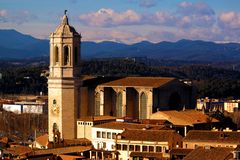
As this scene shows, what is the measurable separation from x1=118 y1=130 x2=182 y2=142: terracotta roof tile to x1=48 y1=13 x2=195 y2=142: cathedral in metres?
10.6

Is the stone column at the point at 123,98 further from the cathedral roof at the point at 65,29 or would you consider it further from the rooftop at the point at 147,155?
the rooftop at the point at 147,155

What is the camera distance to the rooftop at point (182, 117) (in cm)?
5172

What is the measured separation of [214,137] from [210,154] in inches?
221

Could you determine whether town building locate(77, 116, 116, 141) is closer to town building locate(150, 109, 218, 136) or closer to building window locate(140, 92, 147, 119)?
building window locate(140, 92, 147, 119)

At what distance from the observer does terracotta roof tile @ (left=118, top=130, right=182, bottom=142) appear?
44281 mm

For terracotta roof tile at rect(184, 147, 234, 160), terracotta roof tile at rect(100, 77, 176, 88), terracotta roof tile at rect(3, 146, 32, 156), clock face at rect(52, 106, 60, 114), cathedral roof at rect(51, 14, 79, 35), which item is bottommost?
terracotta roof tile at rect(3, 146, 32, 156)

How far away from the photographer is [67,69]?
5762 cm

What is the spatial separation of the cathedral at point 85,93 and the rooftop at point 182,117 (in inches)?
111

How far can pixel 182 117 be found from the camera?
5244cm

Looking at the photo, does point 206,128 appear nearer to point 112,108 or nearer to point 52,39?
point 112,108

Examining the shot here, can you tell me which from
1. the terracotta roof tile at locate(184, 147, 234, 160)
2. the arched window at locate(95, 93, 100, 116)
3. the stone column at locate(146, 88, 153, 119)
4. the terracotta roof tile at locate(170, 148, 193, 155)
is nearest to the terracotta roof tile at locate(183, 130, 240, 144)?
the terracotta roof tile at locate(170, 148, 193, 155)

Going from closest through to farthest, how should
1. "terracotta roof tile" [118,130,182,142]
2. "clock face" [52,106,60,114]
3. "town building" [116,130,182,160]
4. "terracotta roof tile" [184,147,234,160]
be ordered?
"terracotta roof tile" [184,147,234,160] < "town building" [116,130,182,160] < "terracotta roof tile" [118,130,182,142] < "clock face" [52,106,60,114]

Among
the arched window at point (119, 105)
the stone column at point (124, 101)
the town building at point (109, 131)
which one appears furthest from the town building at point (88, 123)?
the arched window at point (119, 105)

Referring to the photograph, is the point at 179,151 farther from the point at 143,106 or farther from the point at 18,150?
the point at 143,106
